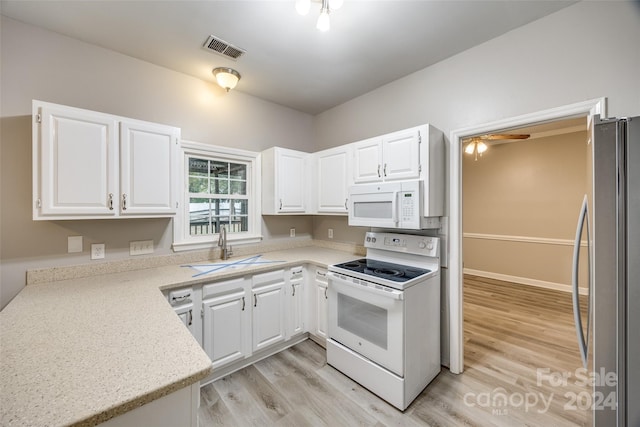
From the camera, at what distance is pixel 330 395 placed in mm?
1947

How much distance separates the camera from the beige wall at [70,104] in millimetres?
1740

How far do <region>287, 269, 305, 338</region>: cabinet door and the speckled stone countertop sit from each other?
1.26m

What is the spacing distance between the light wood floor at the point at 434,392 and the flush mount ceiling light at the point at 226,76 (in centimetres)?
268

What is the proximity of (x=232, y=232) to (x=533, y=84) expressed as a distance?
3.02 meters

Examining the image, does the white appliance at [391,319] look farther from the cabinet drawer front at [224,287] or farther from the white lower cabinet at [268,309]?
the cabinet drawer front at [224,287]

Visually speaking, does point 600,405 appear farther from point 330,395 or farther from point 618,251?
point 330,395

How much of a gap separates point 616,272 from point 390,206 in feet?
4.47

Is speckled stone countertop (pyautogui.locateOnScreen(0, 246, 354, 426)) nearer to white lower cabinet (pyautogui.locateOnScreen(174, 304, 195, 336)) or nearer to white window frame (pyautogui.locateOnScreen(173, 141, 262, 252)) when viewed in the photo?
white lower cabinet (pyautogui.locateOnScreen(174, 304, 195, 336))

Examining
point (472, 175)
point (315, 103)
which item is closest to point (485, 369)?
point (315, 103)

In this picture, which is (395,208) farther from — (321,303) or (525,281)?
(525,281)

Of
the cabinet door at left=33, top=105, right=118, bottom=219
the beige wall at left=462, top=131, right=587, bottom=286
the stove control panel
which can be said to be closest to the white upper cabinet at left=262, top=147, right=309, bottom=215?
the stove control panel

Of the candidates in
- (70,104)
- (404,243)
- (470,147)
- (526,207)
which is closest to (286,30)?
(70,104)

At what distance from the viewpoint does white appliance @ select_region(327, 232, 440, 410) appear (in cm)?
181

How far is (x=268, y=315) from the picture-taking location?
240 cm
